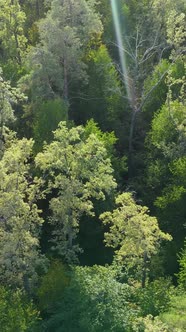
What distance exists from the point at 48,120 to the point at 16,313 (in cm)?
1802

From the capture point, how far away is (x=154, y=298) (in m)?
26.6

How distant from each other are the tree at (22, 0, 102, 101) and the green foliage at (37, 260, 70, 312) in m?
19.3

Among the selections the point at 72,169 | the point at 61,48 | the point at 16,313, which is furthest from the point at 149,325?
the point at 61,48

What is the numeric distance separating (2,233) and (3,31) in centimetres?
2960

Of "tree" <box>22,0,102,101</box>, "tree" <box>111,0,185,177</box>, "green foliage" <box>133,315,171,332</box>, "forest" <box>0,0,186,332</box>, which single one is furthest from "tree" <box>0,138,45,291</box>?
"tree" <box>111,0,185,177</box>

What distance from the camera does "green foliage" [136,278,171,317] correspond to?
2623 cm

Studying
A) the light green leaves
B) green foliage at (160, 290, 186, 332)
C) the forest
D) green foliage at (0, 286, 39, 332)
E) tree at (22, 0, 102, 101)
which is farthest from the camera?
tree at (22, 0, 102, 101)

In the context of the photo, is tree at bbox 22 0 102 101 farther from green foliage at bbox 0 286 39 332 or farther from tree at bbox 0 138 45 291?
green foliage at bbox 0 286 39 332

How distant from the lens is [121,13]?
54156 mm

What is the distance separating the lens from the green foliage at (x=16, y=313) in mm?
24062

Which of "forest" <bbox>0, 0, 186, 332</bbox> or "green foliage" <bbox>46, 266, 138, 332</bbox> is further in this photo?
"forest" <bbox>0, 0, 186, 332</bbox>

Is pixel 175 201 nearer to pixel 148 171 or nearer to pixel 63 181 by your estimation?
pixel 148 171

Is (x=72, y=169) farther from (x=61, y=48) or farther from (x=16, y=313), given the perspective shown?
(x=61, y=48)

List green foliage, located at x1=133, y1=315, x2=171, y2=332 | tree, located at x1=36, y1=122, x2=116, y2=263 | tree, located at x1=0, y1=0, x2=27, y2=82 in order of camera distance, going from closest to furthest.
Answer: green foliage, located at x1=133, y1=315, x2=171, y2=332, tree, located at x1=36, y1=122, x2=116, y2=263, tree, located at x1=0, y1=0, x2=27, y2=82
